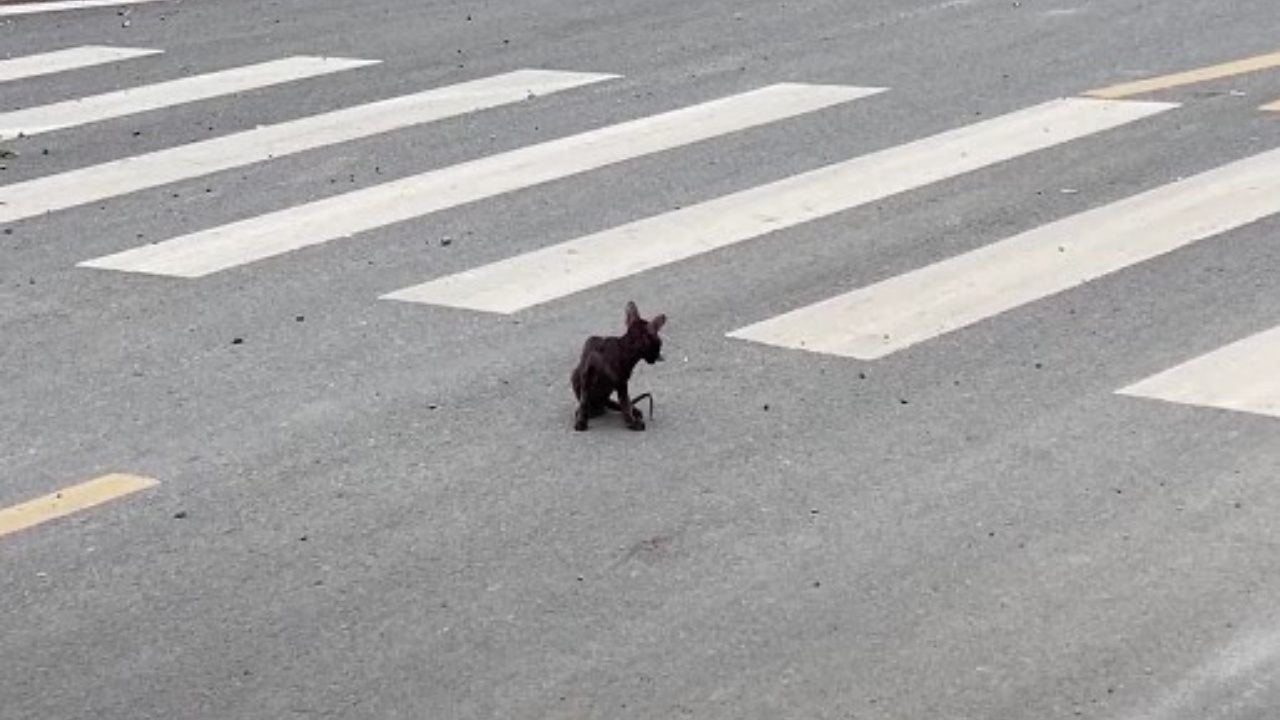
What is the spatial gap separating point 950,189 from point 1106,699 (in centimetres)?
555

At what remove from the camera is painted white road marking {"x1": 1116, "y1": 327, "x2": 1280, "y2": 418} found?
8258 mm

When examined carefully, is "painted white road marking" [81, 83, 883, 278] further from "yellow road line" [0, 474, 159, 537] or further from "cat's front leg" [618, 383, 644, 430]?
"cat's front leg" [618, 383, 644, 430]

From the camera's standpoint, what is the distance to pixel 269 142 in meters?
12.8

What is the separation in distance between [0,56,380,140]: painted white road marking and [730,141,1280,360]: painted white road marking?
5.26 m

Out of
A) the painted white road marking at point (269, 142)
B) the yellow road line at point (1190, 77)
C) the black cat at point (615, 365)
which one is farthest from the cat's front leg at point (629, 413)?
the yellow road line at point (1190, 77)

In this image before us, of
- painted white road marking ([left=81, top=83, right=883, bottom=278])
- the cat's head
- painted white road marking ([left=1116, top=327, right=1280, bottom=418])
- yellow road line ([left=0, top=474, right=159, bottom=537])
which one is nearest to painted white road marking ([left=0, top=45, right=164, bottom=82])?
painted white road marking ([left=81, top=83, right=883, bottom=278])

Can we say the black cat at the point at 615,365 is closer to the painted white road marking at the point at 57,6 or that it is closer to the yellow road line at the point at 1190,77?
the yellow road line at the point at 1190,77

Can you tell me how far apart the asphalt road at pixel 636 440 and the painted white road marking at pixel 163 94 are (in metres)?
0.11

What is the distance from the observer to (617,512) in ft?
24.3

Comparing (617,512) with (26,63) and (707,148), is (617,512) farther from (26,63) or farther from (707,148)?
(26,63)

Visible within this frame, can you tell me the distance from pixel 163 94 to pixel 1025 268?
229 inches

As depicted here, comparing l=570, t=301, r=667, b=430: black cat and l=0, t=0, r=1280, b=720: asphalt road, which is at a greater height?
l=570, t=301, r=667, b=430: black cat

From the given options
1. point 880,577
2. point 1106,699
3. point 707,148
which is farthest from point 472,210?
point 1106,699

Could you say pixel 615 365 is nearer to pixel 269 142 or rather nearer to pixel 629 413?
pixel 629 413
